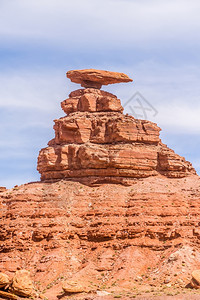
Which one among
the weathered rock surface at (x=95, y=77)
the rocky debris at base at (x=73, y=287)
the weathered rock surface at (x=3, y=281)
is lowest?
the rocky debris at base at (x=73, y=287)

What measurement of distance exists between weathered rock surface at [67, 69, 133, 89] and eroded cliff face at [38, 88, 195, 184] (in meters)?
4.04

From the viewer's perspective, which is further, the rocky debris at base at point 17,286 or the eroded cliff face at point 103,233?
the eroded cliff face at point 103,233

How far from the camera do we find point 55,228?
299 ft

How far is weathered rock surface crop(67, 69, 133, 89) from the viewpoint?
108812 millimetres

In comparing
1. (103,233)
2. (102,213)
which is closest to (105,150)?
(102,213)

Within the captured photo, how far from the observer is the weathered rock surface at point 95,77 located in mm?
108812

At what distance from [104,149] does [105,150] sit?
12.4 inches

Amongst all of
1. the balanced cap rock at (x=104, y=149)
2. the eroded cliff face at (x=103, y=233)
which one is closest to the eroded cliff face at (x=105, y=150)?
the balanced cap rock at (x=104, y=149)

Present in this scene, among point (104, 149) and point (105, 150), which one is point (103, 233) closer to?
point (105, 150)

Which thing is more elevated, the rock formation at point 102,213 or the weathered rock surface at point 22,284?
the rock formation at point 102,213

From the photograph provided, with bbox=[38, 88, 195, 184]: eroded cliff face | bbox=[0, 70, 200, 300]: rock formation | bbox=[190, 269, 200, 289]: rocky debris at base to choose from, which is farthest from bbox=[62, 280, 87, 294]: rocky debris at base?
bbox=[38, 88, 195, 184]: eroded cliff face

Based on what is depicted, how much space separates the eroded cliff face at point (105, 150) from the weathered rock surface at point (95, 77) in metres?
4.04

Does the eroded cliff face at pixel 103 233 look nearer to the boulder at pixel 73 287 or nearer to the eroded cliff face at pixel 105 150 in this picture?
the boulder at pixel 73 287

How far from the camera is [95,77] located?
109 m
